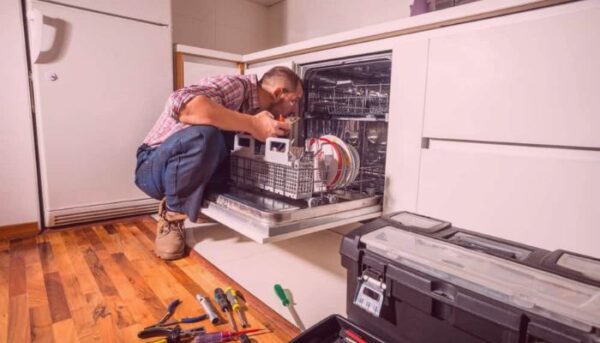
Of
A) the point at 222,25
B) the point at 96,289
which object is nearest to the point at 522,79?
the point at 96,289

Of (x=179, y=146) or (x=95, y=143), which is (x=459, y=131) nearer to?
(x=179, y=146)

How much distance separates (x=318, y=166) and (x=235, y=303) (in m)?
0.51

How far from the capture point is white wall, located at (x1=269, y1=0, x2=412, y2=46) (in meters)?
1.97

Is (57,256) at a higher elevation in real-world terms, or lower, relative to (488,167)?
lower

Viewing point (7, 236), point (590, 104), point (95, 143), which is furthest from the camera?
point (95, 143)

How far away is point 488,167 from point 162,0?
1.71 m

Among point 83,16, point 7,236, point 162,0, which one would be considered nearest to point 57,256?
point 7,236

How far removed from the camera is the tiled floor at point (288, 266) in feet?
3.26

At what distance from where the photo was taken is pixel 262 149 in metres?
1.27

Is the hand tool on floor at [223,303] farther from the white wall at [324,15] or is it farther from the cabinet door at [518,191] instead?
the white wall at [324,15]

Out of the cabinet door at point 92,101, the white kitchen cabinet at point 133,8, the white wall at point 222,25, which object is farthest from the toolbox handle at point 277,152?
the white wall at point 222,25

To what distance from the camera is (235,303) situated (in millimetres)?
952

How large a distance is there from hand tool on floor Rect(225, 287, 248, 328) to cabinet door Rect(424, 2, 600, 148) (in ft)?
2.59

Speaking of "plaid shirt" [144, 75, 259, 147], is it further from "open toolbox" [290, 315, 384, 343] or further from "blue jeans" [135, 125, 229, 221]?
"open toolbox" [290, 315, 384, 343]
